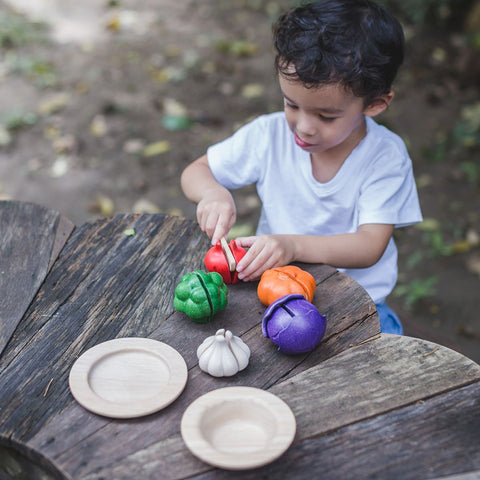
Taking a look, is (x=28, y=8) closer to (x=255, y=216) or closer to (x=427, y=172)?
(x=255, y=216)

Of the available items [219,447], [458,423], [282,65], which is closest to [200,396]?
[219,447]

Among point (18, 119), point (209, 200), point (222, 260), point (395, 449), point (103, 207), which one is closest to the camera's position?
point (395, 449)

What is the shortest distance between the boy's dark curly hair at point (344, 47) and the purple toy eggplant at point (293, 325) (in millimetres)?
706

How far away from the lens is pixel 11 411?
4.26 ft

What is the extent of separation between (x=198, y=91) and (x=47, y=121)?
1.33m

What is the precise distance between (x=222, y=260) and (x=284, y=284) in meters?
0.21

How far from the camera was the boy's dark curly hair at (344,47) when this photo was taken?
1.77 m

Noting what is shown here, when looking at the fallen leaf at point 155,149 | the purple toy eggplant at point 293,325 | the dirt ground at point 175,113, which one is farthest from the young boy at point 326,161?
the fallen leaf at point 155,149

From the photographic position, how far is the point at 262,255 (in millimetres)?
1707

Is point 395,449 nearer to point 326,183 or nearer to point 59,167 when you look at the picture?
point 326,183

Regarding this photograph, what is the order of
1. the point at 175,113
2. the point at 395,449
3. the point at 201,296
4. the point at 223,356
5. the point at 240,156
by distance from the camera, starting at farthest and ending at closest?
the point at 175,113 → the point at 240,156 → the point at 201,296 → the point at 223,356 → the point at 395,449

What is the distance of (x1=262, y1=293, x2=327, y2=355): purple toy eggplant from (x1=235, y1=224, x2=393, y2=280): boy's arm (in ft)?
0.81

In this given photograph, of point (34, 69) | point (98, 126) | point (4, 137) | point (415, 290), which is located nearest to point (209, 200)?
point (415, 290)

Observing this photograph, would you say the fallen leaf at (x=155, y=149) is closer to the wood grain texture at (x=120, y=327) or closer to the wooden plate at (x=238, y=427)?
the wood grain texture at (x=120, y=327)
